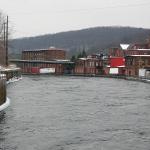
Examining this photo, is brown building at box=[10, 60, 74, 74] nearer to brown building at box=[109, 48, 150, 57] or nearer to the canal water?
brown building at box=[109, 48, 150, 57]

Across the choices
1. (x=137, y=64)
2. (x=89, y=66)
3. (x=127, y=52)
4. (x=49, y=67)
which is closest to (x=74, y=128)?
(x=137, y=64)

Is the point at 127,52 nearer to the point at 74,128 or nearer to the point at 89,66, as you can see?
the point at 89,66

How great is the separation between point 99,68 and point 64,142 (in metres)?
151

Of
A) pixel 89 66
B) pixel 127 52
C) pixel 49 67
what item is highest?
pixel 127 52

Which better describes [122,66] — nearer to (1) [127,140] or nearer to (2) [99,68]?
(2) [99,68]

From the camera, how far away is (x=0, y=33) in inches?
4464

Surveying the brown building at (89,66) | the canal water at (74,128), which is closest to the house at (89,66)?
the brown building at (89,66)

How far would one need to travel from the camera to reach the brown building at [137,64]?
14488cm

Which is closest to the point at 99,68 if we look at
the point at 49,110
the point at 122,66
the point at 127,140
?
the point at 122,66

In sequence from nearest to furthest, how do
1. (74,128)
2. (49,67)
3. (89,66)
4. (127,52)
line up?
(74,128), (127,52), (89,66), (49,67)

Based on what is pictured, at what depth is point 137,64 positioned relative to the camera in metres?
146

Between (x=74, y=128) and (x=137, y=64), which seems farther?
(x=137, y=64)

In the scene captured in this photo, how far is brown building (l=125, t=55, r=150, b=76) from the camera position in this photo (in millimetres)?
144875

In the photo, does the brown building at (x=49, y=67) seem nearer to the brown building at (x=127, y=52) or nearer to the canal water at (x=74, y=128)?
the brown building at (x=127, y=52)
